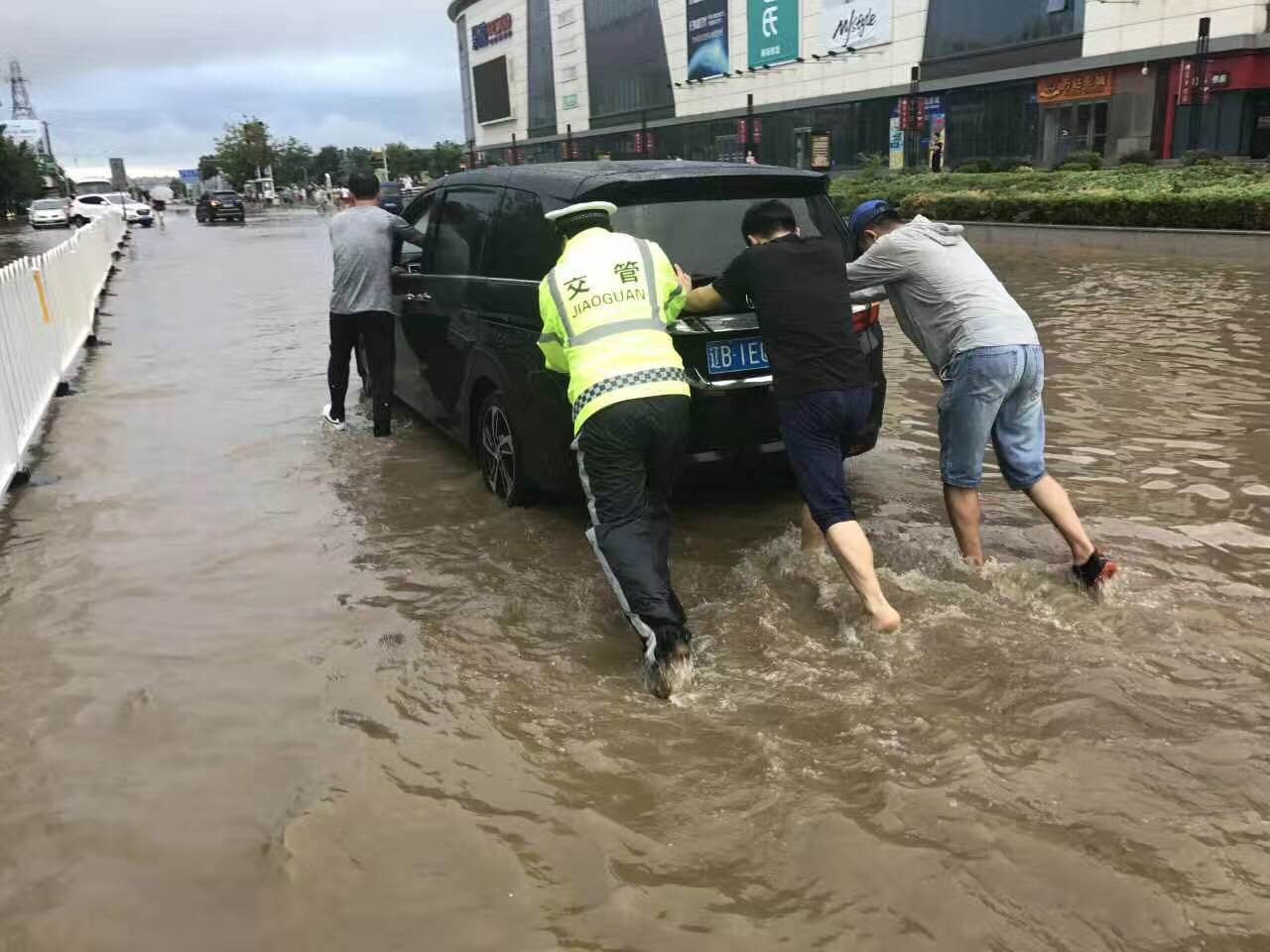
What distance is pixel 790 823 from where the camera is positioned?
2.97 metres

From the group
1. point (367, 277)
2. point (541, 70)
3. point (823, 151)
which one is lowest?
point (367, 277)

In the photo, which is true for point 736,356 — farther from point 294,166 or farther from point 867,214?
point 294,166

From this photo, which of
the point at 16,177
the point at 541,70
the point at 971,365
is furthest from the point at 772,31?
the point at 971,365

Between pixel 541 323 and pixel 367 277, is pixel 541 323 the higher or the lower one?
the lower one

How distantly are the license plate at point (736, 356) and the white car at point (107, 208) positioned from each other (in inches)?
1757

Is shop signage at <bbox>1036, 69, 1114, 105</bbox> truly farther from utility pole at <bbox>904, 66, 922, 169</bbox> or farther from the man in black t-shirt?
the man in black t-shirt

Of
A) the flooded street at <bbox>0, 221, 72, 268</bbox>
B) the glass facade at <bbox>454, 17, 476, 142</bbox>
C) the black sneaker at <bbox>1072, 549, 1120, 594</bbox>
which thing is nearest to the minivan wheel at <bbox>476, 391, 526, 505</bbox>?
the black sneaker at <bbox>1072, 549, 1120, 594</bbox>

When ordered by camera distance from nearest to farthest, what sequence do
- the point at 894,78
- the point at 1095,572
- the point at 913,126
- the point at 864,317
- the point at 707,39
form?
1. the point at 1095,572
2. the point at 864,317
3. the point at 913,126
4. the point at 894,78
5. the point at 707,39

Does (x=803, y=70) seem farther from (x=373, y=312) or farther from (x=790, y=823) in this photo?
(x=790, y=823)

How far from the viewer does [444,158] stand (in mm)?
115750

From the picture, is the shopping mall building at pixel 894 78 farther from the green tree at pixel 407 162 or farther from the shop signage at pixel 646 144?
the green tree at pixel 407 162

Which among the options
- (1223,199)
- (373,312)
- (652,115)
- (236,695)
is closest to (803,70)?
(652,115)

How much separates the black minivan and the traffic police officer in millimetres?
756

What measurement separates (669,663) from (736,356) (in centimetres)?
163
